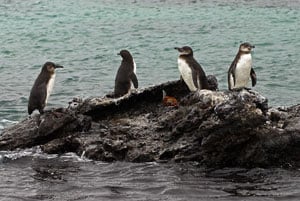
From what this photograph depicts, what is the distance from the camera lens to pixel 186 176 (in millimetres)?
10672

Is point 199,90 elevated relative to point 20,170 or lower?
elevated

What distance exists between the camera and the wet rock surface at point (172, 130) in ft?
36.4

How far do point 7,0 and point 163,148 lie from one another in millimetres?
38272

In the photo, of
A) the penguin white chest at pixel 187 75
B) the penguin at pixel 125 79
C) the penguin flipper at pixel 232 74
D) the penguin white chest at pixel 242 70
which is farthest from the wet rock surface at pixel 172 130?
the penguin white chest at pixel 242 70

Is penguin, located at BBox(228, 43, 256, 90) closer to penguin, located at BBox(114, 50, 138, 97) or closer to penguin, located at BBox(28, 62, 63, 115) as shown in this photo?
penguin, located at BBox(114, 50, 138, 97)

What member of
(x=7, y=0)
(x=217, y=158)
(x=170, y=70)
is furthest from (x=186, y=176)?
(x=7, y=0)

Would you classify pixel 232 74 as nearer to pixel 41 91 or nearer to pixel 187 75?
pixel 187 75

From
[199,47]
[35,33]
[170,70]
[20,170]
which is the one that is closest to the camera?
[20,170]

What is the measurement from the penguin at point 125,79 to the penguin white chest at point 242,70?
200 centimetres

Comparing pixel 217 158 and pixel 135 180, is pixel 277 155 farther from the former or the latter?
pixel 135 180

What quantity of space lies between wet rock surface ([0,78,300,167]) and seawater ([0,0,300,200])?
342mm

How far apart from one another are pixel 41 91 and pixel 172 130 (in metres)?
2.93

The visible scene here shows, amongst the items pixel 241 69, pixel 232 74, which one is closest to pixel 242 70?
pixel 241 69

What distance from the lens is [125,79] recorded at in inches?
562
